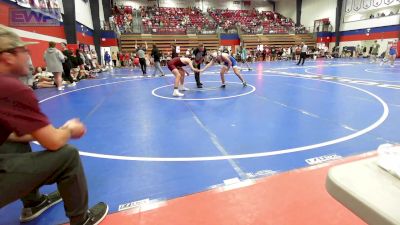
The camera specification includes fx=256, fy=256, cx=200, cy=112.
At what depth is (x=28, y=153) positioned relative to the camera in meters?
1.72

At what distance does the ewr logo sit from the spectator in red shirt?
11.4 metres

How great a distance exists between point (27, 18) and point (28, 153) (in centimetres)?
1298

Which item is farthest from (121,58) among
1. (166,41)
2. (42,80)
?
(42,80)

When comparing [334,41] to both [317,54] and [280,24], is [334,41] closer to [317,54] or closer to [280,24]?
[317,54]

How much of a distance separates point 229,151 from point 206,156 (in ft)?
1.20

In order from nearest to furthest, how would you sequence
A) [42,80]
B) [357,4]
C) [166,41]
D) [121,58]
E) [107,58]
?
[42,80] < [107,58] < [121,58] < [166,41] < [357,4]

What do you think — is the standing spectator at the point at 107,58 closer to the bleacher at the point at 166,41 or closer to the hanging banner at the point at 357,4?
the bleacher at the point at 166,41

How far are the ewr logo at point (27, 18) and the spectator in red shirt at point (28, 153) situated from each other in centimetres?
1141

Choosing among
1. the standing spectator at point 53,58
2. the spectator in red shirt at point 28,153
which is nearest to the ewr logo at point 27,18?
the standing spectator at point 53,58

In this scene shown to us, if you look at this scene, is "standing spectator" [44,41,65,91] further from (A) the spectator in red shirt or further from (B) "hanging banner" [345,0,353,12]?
(B) "hanging banner" [345,0,353,12]

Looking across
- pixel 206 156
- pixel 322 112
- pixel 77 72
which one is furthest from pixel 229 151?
pixel 77 72

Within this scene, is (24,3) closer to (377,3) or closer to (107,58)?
(107,58)

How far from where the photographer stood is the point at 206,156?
139 inches

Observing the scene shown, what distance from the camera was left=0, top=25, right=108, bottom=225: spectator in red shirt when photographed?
4.96 feet
